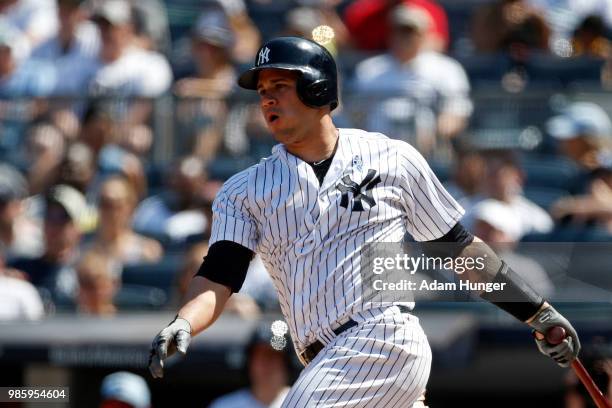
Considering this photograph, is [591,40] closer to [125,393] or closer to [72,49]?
[72,49]

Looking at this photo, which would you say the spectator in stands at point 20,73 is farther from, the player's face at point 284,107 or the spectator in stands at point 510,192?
the player's face at point 284,107

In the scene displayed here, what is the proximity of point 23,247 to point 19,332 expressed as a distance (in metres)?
1.04

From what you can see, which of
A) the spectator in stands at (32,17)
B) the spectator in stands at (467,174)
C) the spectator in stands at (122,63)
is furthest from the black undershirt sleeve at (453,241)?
the spectator in stands at (32,17)

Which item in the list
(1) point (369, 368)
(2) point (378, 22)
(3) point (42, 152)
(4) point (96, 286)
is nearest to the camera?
(1) point (369, 368)

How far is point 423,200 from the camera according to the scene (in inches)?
168

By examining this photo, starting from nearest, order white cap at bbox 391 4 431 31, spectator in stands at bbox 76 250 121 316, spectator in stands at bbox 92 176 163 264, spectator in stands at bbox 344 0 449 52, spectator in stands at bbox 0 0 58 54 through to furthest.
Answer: spectator in stands at bbox 76 250 121 316 < spectator in stands at bbox 92 176 163 264 < white cap at bbox 391 4 431 31 < spectator in stands at bbox 344 0 449 52 < spectator in stands at bbox 0 0 58 54

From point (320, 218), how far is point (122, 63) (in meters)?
4.96

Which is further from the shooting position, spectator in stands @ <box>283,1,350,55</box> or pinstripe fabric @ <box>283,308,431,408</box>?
spectator in stands @ <box>283,1,350,55</box>

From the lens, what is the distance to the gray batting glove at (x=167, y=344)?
12.3 feet

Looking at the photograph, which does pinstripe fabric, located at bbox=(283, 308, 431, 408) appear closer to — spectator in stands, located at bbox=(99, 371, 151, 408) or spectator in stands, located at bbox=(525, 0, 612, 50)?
spectator in stands, located at bbox=(99, 371, 151, 408)

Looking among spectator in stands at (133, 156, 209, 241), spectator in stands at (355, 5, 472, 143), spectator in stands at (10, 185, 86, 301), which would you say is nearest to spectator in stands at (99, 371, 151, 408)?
spectator in stands at (10, 185, 86, 301)

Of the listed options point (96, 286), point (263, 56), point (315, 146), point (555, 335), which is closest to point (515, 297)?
point (555, 335)

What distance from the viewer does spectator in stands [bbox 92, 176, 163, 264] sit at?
747 cm

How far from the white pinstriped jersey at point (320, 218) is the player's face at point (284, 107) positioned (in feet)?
0.34
